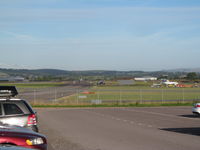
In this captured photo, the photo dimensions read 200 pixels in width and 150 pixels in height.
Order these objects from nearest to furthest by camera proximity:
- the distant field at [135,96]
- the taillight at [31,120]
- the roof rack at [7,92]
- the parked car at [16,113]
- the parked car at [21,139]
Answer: the parked car at [21,139] < the parked car at [16,113] < the taillight at [31,120] < the roof rack at [7,92] < the distant field at [135,96]

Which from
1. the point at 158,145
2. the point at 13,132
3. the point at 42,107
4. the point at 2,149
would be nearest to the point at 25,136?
the point at 13,132

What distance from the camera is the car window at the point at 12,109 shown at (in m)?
11.1

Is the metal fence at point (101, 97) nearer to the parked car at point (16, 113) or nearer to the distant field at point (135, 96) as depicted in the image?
the distant field at point (135, 96)

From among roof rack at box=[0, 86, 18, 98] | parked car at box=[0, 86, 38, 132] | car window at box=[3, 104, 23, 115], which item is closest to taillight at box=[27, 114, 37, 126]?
parked car at box=[0, 86, 38, 132]

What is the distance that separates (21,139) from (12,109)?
3756 mm

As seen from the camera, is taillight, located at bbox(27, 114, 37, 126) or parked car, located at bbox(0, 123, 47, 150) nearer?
parked car, located at bbox(0, 123, 47, 150)

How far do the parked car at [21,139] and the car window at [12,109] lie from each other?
10.0 feet

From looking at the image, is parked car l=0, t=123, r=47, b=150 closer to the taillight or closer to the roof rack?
the taillight

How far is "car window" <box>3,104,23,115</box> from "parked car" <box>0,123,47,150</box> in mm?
3053

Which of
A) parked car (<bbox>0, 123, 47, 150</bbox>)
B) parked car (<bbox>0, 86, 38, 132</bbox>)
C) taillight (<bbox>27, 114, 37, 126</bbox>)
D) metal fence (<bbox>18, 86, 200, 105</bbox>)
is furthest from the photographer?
metal fence (<bbox>18, 86, 200, 105</bbox>)

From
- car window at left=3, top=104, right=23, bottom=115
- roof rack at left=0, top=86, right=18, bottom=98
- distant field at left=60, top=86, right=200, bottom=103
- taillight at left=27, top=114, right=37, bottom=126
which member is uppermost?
roof rack at left=0, top=86, right=18, bottom=98

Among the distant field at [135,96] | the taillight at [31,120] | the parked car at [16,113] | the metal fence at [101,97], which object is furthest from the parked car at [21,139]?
the distant field at [135,96]

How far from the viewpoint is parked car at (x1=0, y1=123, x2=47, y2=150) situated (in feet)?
24.6

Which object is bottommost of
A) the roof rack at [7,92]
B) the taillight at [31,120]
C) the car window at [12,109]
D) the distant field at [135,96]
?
the distant field at [135,96]
